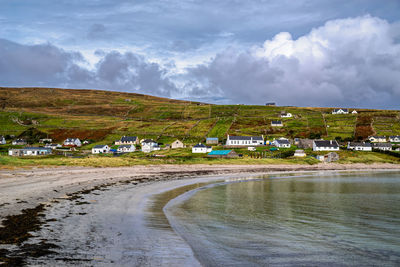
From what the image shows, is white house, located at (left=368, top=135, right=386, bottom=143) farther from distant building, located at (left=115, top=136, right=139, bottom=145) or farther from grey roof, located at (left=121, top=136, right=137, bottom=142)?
grey roof, located at (left=121, top=136, right=137, bottom=142)

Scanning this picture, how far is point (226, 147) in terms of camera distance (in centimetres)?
12481

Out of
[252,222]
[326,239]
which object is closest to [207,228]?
[252,222]

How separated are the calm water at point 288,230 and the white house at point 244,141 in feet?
331

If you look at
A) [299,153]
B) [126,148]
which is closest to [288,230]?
[299,153]

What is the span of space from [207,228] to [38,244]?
836 centimetres

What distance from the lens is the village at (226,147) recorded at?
104 meters

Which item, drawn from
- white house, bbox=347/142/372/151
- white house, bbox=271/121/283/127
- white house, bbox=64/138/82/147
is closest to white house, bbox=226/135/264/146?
white house, bbox=347/142/372/151

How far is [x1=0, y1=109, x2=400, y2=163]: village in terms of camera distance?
104 m

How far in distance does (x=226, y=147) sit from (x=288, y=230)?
108 m

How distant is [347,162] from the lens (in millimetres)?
94875

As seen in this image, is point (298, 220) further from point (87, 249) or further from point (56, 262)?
point (56, 262)

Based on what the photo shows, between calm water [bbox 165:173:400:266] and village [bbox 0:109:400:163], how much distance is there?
73469 millimetres

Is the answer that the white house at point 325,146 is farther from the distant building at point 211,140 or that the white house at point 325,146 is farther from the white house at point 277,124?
the white house at point 277,124

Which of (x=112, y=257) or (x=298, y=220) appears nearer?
(x=112, y=257)
